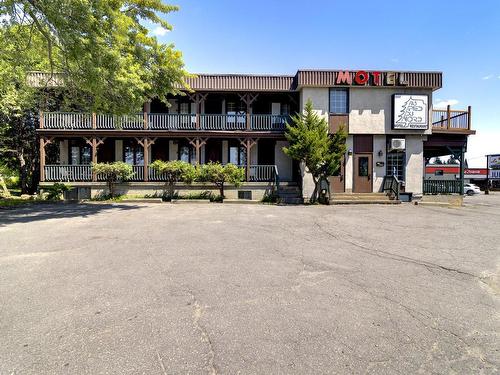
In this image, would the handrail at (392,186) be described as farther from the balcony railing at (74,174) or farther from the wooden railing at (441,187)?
the balcony railing at (74,174)

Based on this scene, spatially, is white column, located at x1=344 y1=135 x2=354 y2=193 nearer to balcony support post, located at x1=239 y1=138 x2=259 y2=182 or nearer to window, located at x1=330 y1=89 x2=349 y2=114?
window, located at x1=330 y1=89 x2=349 y2=114

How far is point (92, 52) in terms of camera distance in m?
9.30

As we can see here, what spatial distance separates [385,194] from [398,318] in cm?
1494

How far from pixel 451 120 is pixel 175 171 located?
18556 mm

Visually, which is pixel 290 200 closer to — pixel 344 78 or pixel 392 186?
pixel 392 186

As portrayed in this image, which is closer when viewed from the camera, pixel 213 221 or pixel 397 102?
pixel 213 221

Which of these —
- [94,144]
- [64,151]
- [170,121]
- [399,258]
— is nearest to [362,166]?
[170,121]

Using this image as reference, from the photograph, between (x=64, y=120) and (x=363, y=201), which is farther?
(x=64, y=120)

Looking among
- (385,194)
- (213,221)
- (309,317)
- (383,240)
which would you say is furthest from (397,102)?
(309,317)

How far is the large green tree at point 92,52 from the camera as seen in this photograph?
8914 millimetres

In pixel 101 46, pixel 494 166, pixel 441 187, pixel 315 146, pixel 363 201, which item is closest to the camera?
pixel 101 46

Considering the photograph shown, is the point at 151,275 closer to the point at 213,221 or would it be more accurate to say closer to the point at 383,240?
the point at 213,221

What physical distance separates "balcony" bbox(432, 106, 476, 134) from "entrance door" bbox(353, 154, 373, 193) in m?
5.14

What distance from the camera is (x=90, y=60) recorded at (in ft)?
30.6
